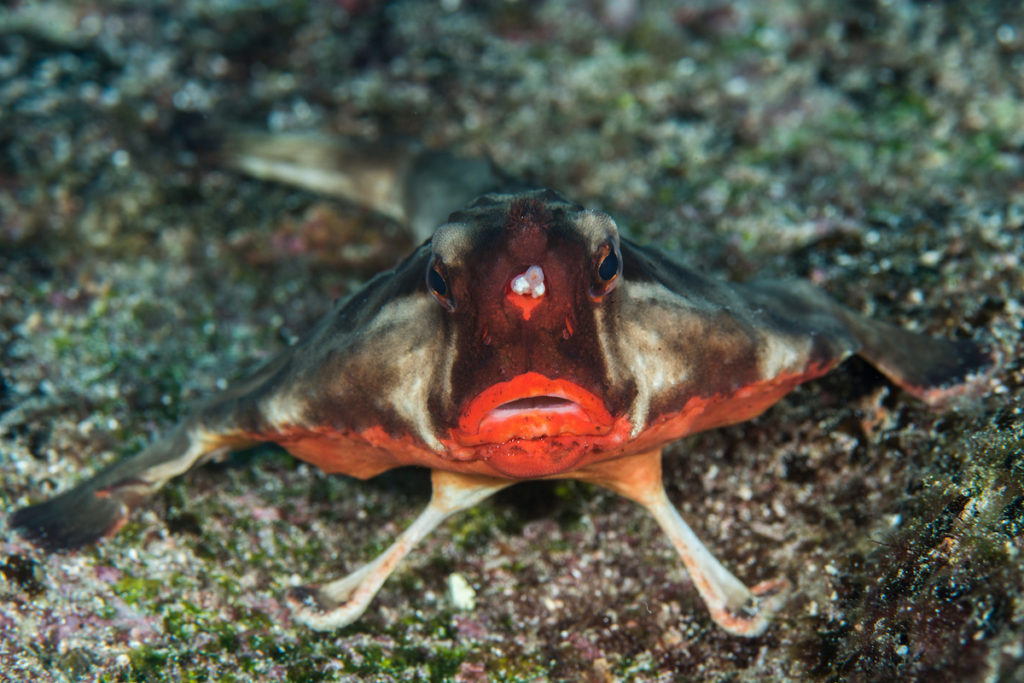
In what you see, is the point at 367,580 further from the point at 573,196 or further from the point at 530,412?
the point at 573,196

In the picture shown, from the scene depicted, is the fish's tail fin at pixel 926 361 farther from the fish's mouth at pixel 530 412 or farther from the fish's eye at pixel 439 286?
the fish's eye at pixel 439 286

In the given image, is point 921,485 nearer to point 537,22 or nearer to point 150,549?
point 150,549

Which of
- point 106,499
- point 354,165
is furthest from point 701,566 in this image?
Answer: point 354,165

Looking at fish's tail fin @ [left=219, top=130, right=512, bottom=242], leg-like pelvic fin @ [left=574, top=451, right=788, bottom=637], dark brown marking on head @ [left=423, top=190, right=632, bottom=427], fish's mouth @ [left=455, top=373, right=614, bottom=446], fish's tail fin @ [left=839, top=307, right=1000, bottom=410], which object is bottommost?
leg-like pelvic fin @ [left=574, top=451, right=788, bottom=637]

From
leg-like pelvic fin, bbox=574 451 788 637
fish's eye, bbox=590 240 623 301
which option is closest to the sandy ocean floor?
leg-like pelvic fin, bbox=574 451 788 637

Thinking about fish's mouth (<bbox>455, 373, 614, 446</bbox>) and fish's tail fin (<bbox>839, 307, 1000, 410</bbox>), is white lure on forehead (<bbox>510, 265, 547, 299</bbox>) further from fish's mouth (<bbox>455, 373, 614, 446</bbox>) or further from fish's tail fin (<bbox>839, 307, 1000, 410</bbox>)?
fish's tail fin (<bbox>839, 307, 1000, 410</bbox>)

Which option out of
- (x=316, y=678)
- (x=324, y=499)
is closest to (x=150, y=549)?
(x=324, y=499)
